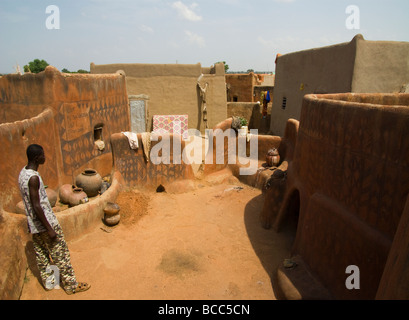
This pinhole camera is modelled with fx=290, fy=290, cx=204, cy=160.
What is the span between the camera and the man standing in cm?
381

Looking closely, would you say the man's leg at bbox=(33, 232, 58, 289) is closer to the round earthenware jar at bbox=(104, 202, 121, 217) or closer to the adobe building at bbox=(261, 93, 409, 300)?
the round earthenware jar at bbox=(104, 202, 121, 217)

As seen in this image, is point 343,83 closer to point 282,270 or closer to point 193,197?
point 193,197

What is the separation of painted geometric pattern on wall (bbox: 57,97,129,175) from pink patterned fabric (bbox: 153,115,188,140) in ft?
14.5

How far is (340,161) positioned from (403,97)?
330cm

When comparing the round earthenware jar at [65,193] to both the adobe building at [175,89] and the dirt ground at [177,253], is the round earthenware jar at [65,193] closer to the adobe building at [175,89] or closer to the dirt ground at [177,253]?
the dirt ground at [177,253]

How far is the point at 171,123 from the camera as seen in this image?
48.7 feet

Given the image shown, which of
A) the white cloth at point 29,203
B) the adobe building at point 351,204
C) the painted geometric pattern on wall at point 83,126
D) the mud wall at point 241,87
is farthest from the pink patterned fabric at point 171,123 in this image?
the white cloth at point 29,203

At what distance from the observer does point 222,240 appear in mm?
6258

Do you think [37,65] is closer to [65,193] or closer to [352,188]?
[65,193]

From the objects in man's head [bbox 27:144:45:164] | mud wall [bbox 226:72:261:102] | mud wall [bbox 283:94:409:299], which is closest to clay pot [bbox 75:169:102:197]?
man's head [bbox 27:144:45:164]

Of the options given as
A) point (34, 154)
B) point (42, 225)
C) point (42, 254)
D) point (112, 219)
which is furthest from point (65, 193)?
point (34, 154)

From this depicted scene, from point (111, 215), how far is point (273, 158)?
5042mm
